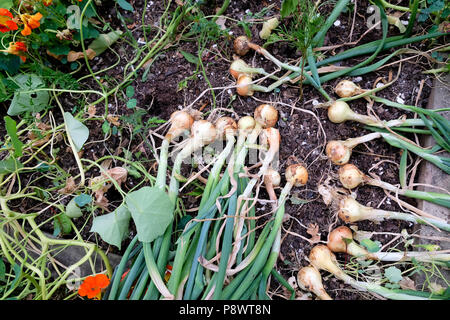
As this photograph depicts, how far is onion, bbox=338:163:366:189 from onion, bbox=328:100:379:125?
19cm

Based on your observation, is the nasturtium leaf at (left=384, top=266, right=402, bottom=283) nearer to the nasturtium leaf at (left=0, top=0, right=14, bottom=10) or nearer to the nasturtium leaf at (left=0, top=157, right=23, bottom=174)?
the nasturtium leaf at (left=0, top=157, right=23, bottom=174)

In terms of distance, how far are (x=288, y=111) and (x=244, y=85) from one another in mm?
219

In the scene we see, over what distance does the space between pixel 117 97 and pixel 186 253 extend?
2.60 feet

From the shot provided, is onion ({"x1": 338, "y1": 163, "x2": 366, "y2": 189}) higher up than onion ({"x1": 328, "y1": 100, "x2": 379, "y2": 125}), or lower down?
lower down

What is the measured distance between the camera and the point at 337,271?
1300 mm

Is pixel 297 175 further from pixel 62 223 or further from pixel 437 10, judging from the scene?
pixel 62 223

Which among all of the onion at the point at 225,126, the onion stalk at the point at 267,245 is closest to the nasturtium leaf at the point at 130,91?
the onion at the point at 225,126

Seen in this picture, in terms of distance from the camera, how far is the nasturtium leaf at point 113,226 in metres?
1.27

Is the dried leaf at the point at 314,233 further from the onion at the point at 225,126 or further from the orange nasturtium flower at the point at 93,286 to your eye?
the orange nasturtium flower at the point at 93,286

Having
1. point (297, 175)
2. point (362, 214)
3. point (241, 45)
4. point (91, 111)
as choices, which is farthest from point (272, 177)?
point (91, 111)

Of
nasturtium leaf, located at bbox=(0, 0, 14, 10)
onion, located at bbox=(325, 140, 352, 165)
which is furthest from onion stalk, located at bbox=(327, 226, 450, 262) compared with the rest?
nasturtium leaf, located at bbox=(0, 0, 14, 10)

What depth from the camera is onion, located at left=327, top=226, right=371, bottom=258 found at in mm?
1317
